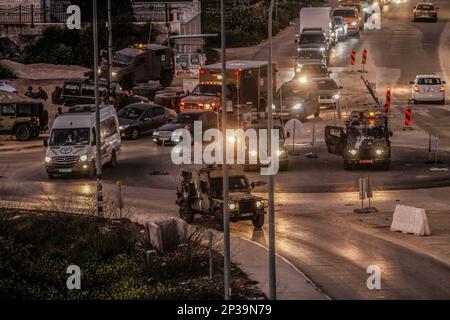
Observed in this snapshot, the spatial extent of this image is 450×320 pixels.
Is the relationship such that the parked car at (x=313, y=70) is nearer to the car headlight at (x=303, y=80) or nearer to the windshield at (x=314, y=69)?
the windshield at (x=314, y=69)

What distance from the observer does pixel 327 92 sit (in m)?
Answer: 62.0

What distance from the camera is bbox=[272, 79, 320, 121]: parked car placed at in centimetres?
5800

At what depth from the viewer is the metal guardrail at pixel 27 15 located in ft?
254

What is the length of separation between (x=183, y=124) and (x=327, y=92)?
1127 cm

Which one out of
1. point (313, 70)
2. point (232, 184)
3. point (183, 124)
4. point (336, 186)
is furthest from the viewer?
point (313, 70)

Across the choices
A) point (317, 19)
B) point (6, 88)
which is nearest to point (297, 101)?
point (6, 88)

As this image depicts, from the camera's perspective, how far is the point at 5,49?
76.2 m

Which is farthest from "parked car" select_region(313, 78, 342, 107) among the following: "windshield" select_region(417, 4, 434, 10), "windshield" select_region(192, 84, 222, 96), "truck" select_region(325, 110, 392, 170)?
"windshield" select_region(417, 4, 434, 10)

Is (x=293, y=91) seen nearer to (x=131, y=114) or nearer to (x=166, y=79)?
(x=131, y=114)

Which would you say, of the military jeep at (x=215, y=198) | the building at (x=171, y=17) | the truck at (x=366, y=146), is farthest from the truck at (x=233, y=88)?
the military jeep at (x=215, y=198)

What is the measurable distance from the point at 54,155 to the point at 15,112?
11.3m
